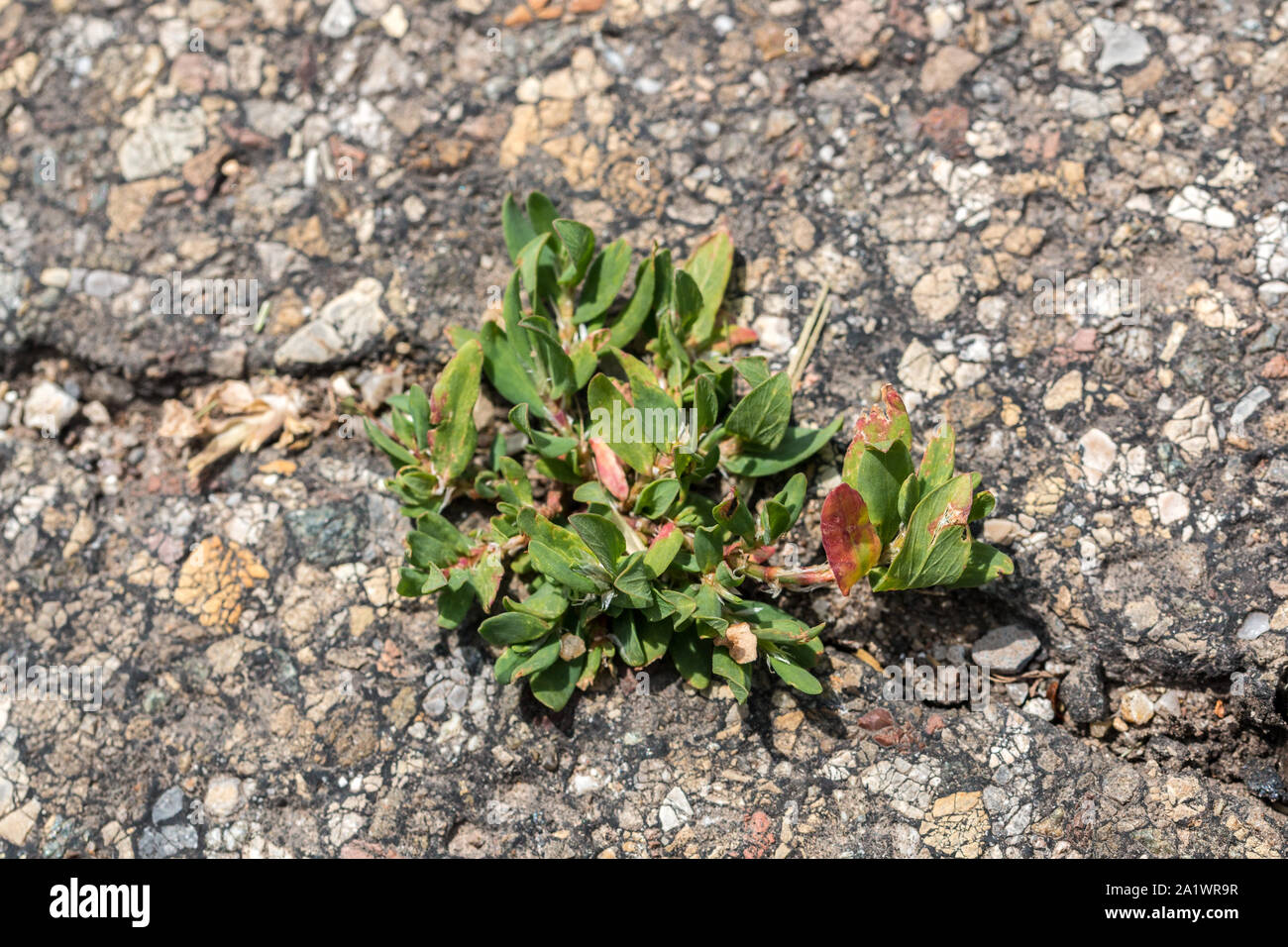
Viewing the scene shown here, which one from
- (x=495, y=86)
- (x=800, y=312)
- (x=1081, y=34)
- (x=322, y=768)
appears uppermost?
(x=1081, y=34)

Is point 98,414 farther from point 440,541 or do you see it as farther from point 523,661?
point 523,661

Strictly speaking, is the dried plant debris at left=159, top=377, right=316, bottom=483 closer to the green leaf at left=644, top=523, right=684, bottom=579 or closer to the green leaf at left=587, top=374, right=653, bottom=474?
the green leaf at left=587, top=374, right=653, bottom=474

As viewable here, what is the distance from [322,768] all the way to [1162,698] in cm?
215

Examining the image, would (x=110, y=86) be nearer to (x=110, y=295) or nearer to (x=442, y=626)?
(x=110, y=295)

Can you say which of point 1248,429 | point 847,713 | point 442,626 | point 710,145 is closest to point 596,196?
point 710,145

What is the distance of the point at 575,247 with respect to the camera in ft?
8.60

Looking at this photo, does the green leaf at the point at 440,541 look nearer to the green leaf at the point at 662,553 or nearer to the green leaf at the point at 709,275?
the green leaf at the point at 662,553

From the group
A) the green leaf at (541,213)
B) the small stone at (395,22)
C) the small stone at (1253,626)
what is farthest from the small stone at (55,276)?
the small stone at (1253,626)

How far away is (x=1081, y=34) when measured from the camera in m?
3.03

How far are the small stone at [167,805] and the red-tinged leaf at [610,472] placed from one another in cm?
137

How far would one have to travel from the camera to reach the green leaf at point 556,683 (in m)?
2.47

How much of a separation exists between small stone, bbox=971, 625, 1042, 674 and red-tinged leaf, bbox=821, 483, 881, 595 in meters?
0.48

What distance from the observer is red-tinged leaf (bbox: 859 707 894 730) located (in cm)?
253

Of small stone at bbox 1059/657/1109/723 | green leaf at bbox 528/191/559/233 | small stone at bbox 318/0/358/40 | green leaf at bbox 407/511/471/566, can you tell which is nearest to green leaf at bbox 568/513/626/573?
green leaf at bbox 407/511/471/566
